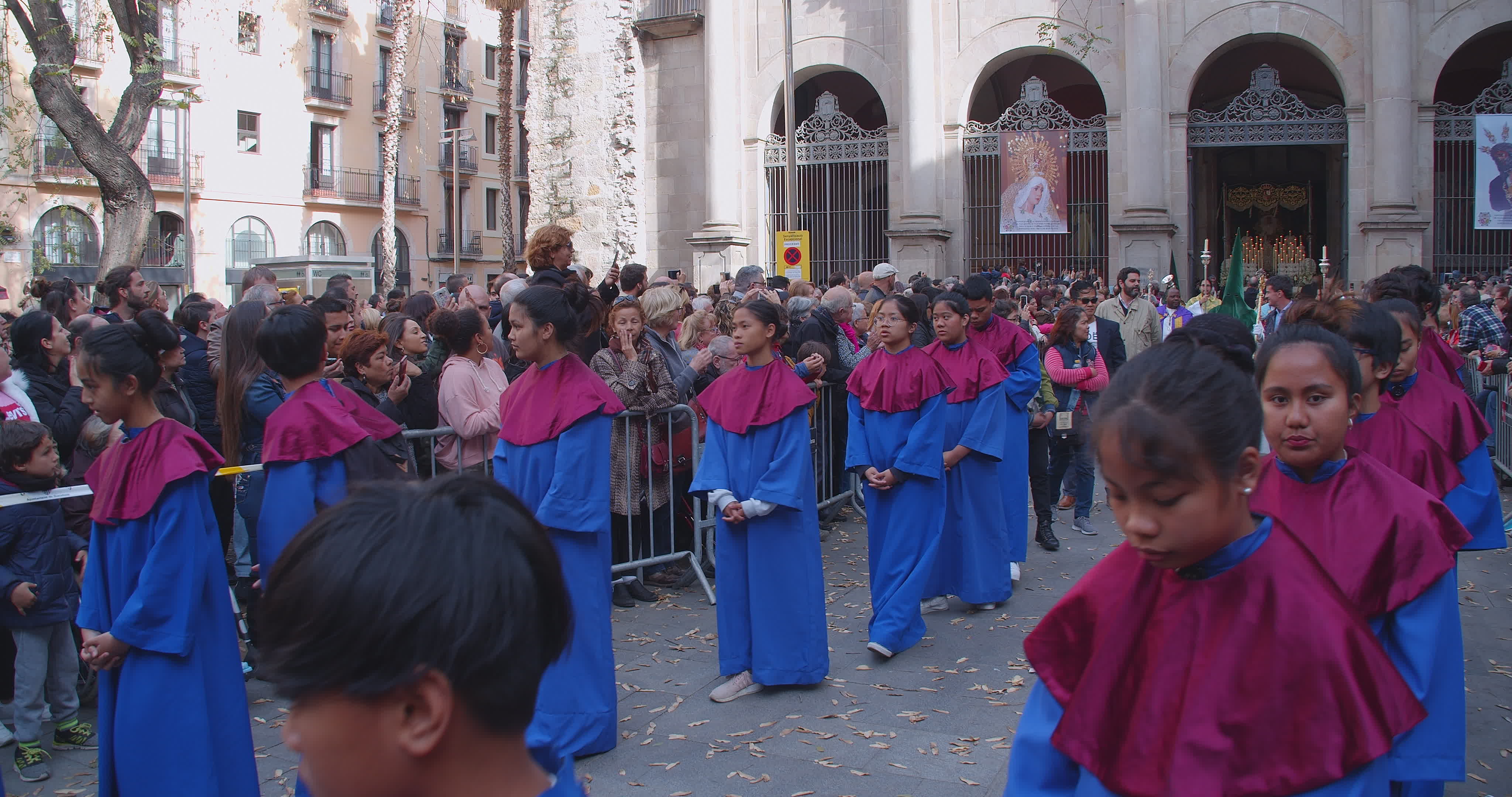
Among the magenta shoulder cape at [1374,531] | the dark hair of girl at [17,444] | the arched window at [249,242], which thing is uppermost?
the arched window at [249,242]

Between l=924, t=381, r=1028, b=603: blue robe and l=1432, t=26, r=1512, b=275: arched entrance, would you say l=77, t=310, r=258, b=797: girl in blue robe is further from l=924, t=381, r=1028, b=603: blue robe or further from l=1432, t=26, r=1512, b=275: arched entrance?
l=1432, t=26, r=1512, b=275: arched entrance

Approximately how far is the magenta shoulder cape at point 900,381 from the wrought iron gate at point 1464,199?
16.9 m

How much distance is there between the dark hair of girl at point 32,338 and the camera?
266 inches

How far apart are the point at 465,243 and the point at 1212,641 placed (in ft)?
158

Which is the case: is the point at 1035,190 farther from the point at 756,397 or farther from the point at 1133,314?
the point at 756,397

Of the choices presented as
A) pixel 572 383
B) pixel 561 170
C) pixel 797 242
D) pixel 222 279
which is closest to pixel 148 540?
pixel 572 383

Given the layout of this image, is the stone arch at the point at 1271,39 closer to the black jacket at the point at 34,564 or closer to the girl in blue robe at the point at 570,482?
the girl in blue robe at the point at 570,482

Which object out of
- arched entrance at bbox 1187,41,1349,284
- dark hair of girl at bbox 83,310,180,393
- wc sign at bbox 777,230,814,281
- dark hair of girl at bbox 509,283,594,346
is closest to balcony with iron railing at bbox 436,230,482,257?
arched entrance at bbox 1187,41,1349,284

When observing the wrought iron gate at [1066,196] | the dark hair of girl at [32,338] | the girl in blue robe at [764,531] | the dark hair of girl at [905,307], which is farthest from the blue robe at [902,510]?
the wrought iron gate at [1066,196]

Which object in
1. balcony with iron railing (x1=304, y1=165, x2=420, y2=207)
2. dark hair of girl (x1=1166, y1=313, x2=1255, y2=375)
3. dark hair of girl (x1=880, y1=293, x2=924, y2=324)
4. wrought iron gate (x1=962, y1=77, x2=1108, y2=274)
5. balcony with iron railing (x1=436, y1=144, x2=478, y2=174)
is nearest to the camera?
dark hair of girl (x1=1166, y1=313, x2=1255, y2=375)

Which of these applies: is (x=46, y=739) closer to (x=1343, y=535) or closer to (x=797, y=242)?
(x=1343, y=535)

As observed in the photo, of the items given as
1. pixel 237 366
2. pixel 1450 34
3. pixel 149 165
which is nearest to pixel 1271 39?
pixel 1450 34

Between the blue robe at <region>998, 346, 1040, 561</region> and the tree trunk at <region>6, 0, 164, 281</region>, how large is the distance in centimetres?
1007

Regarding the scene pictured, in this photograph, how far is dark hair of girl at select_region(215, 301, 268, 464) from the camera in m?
5.81
